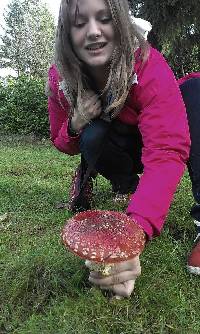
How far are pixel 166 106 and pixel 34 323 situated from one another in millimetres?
944

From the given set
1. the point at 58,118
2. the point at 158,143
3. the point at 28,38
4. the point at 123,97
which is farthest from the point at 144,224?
the point at 28,38

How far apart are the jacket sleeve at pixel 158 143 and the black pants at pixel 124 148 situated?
7.5 inches

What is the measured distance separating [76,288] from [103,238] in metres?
0.36

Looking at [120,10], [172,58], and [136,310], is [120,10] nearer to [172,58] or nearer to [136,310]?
[136,310]

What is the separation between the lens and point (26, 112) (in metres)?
7.41

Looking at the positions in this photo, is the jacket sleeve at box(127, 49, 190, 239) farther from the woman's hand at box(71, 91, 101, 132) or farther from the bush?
the bush

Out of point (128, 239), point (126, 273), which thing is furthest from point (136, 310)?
point (128, 239)

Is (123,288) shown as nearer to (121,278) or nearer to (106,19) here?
(121,278)

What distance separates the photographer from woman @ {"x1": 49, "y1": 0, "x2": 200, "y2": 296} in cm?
160

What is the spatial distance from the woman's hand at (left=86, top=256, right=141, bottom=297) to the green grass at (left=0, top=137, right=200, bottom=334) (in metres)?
0.04

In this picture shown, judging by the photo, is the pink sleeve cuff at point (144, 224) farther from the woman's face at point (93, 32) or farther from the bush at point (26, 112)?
the bush at point (26, 112)

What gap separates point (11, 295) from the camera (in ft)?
5.42

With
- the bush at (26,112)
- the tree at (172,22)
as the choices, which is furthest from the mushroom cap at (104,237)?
the tree at (172,22)

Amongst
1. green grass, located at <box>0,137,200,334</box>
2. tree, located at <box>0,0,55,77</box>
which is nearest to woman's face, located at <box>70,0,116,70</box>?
green grass, located at <box>0,137,200,334</box>
